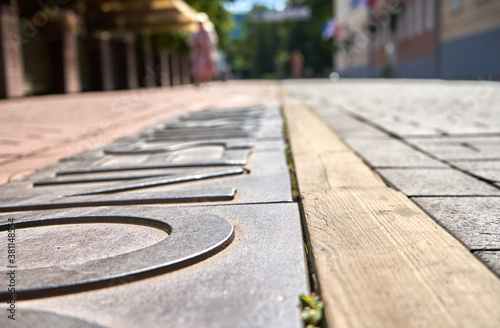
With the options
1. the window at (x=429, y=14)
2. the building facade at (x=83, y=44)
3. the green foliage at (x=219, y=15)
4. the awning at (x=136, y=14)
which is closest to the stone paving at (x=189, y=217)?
the building facade at (x=83, y=44)

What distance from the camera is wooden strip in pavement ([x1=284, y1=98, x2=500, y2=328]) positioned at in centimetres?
97

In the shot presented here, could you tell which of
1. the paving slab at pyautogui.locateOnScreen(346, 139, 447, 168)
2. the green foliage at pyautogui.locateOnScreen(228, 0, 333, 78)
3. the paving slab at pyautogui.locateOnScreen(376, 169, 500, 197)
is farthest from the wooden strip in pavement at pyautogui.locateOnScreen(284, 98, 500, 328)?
the green foliage at pyautogui.locateOnScreen(228, 0, 333, 78)

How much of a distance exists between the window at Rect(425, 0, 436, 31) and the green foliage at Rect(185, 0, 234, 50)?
1123cm

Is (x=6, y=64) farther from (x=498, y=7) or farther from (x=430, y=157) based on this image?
(x=498, y=7)

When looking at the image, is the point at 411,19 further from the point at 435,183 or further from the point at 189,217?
the point at 189,217

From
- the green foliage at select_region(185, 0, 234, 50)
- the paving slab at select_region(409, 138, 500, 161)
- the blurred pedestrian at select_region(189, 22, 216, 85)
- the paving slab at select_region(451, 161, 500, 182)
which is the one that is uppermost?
the green foliage at select_region(185, 0, 234, 50)

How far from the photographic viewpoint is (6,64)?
1099 centimetres

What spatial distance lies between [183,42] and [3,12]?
17772 millimetres

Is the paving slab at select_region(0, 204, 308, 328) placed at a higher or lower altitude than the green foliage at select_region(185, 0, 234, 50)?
lower

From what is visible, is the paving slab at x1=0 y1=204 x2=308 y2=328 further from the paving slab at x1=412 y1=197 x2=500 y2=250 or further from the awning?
the awning

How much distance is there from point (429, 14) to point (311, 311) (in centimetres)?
2367

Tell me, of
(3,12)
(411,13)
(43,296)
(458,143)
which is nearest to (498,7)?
(411,13)

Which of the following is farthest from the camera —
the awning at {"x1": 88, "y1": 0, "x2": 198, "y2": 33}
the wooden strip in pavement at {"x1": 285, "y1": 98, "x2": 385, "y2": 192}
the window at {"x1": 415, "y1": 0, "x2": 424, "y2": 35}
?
the window at {"x1": 415, "y1": 0, "x2": 424, "y2": 35}

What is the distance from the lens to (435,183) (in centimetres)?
216
